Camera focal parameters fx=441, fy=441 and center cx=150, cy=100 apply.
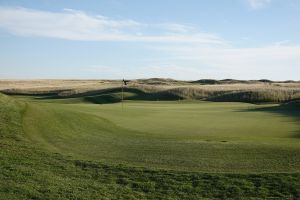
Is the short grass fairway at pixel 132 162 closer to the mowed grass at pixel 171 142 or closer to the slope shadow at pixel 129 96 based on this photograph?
the mowed grass at pixel 171 142

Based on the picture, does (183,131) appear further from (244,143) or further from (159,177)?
(159,177)

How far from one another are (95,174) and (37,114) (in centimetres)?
1056

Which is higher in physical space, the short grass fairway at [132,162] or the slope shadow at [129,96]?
the slope shadow at [129,96]

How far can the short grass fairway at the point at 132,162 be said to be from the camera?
1219 centimetres

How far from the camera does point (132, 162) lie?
15.1m

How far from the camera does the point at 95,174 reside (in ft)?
44.8

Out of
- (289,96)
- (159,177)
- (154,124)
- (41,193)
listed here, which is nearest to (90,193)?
(41,193)

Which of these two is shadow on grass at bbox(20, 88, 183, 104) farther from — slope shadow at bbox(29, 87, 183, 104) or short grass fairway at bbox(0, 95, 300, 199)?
short grass fairway at bbox(0, 95, 300, 199)

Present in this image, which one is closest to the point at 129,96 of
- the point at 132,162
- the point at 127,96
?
the point at 127,96

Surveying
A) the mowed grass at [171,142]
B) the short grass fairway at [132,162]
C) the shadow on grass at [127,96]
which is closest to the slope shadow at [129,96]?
the shadow on grass at [127,96]

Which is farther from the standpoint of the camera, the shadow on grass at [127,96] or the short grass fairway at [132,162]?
the shadow on grass at [127,96]

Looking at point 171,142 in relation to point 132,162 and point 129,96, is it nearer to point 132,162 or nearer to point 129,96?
point 132,162

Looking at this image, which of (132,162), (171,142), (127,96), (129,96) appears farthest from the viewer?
(129,96)

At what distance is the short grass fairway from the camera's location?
40.0ft
